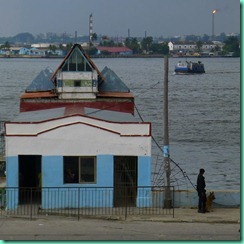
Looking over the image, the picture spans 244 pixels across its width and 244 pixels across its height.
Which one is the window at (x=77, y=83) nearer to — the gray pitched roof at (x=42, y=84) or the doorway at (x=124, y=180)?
the gray pitched roof at (x=42, y=84)

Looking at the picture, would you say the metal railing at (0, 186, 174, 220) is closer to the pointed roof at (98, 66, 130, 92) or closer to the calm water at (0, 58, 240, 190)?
the pointed roof at (98, 66, 130, 92)

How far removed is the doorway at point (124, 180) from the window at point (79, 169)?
0.74 m

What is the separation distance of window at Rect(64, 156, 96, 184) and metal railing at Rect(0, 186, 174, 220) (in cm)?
30

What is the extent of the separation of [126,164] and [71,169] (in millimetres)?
1716

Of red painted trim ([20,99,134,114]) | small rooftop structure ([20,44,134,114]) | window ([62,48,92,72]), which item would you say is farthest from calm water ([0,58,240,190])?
window ([62,48,92,72])

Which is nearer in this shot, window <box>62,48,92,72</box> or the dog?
the dog

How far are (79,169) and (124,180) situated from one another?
1468 millimetres

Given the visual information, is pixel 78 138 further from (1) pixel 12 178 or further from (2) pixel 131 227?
(2) pixel 131 227

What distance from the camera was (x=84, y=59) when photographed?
32656mm

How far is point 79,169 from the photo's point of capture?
25.2 metres

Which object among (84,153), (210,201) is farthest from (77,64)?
(210,201)

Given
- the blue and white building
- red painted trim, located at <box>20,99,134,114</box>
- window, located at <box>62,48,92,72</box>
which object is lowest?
the blue and white building

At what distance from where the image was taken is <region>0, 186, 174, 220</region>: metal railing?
2442 centimetres

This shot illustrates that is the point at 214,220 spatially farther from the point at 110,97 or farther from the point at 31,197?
the point at 110,97
